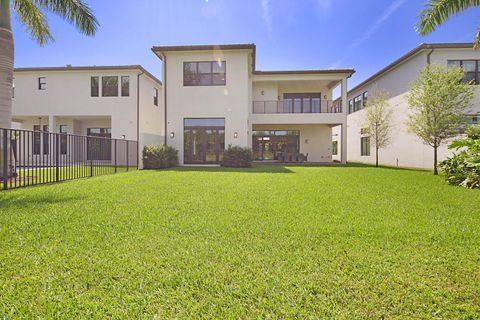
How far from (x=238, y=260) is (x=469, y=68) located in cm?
2073

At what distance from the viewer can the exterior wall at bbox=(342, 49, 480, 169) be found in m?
15.7

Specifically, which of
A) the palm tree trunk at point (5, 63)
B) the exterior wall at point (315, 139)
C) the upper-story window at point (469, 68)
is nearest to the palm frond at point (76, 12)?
the palm tree trunk at point (5, 63)

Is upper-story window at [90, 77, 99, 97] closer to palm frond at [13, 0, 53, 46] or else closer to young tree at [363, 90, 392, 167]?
palm frond at [13, 0, 53, 46]

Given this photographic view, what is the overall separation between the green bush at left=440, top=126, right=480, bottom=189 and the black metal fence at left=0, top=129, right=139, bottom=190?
13.7 metres


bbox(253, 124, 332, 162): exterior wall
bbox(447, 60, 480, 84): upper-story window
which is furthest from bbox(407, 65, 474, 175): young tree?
bbox(253, 124, 332, 162): exterior wall

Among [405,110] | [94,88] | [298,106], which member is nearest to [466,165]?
[405,110]

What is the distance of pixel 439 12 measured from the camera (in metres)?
9.39

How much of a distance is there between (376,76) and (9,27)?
78.4ft

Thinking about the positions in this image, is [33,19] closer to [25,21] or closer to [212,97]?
[25,21]

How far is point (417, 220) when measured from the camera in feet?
15.5

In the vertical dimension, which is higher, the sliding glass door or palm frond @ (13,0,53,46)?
palm frond @ (13,0,53,46)

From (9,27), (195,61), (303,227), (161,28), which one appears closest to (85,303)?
(303,227)

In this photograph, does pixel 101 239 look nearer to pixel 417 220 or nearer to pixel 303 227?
pixel 303 227

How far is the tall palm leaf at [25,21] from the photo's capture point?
30.1ft
